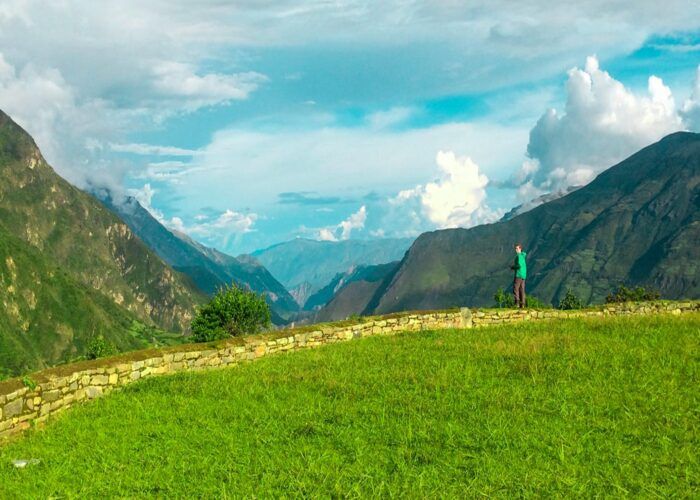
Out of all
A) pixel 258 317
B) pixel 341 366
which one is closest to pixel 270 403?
pixel 341 366

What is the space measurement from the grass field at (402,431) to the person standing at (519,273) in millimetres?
9969

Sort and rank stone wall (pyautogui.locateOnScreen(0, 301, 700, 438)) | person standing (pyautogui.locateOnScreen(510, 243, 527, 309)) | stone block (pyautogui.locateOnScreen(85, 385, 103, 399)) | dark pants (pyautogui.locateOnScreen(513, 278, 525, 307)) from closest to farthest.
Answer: stone wall (pyautogui.locateOnScreen(0, 301, 700, 438)), stone block (pyautogui.locateOnScreen(85, 385, 103, 399)), person standing (pyautogui.locateOnScreen(510, 243, 527, 309)), dark pants (pyautogui.locateOnScreen(513, 278, 525, 307))

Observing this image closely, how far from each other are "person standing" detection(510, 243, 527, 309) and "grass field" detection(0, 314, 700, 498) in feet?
32.7

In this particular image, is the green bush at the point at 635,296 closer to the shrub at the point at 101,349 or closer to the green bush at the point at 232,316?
the green bush at the point at 232,316

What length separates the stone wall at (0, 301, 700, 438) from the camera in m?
14.7

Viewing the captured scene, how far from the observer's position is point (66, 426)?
14.2 meters

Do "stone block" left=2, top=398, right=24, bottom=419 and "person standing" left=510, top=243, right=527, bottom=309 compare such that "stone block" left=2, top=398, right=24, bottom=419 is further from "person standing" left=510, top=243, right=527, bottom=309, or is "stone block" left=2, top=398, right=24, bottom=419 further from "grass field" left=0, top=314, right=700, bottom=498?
"person standing" left=510, top=243, right=527, bottom=309

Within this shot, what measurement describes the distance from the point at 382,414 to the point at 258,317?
54199 millimetres

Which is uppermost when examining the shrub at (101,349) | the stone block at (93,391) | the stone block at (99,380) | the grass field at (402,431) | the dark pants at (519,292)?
the dark pants at (519,292)

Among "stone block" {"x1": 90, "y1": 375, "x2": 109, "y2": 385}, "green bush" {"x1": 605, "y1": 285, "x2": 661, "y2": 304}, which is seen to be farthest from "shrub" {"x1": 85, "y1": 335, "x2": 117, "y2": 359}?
"stone block" {"x1": 90, "y1": 375, "x2": 109, "y2": 385}

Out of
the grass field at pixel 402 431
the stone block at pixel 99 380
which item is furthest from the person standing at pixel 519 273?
the stone block at pixel 99 380

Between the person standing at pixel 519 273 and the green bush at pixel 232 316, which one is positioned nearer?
the person standing at pixel 519 273

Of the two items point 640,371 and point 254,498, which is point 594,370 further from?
point 254,498

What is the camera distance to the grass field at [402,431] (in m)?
9.88
